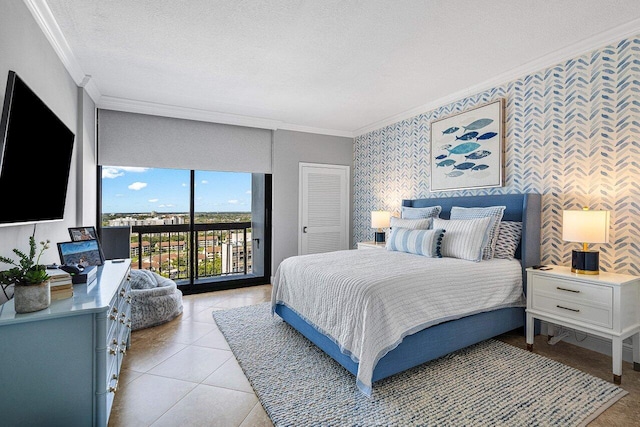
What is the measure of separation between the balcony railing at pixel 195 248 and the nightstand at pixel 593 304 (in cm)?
416

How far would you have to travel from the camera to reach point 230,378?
2.26m

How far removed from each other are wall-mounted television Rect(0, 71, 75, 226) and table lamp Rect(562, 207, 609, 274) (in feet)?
11.7

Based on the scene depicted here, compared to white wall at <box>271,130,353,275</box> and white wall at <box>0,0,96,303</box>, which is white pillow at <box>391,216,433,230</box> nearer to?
white wall at <box>271,130,353,275</box>

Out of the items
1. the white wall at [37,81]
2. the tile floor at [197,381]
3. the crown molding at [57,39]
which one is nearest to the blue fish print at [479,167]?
the tile floor at [197,381]

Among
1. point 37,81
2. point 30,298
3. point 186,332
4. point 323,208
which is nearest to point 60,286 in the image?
point 30,298

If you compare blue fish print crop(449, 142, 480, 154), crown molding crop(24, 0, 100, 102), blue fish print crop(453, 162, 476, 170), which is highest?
crown molding crop(24, 0, 100, 102)

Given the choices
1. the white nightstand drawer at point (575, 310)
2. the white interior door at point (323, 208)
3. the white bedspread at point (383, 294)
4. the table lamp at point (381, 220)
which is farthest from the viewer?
the white interior door at point (323, 208)

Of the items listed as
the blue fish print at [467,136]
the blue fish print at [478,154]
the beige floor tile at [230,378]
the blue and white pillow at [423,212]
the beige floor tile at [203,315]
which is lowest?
the beige floor tile at [230,378]

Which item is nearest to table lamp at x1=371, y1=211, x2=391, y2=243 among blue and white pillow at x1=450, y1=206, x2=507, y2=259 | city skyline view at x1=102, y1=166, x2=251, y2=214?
blue and white pillow at x1=450, y1=206, x2=507, y2=259

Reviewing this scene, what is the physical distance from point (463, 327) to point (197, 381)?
200 centimetres

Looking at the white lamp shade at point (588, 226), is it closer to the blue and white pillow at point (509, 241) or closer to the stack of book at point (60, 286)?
the blue and white pillow at point (509, 241)

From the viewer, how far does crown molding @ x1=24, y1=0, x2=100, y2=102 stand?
2074 mm

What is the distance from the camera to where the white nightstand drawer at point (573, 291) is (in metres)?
2.25

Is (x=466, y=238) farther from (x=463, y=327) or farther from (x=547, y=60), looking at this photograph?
(x=547, y=60)
